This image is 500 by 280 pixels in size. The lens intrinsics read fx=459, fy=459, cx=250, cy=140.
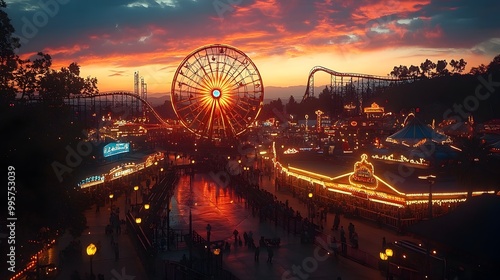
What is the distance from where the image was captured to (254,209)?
26.1m

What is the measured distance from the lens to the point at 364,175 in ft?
79.9

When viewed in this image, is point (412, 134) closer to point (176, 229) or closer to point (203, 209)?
point (203, 209)

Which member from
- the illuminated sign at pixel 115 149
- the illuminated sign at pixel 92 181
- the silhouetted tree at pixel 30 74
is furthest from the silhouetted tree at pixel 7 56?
the illuminated sign at pixel 115 149

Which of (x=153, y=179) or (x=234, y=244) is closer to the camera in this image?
(x=234, y=244)

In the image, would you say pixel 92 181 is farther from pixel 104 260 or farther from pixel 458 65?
pixel 458 65

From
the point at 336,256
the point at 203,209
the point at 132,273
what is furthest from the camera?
the point at 203,209

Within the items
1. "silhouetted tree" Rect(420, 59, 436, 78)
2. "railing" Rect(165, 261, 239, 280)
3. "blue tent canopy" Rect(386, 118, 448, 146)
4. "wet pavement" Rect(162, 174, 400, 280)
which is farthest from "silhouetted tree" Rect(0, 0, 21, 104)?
"silhouetted tree" Rect(420, 59, 436, 78)

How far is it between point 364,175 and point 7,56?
60.6ft

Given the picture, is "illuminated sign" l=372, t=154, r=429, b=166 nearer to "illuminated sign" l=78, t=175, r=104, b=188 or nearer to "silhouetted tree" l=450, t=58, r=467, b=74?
"illuminated sign" l=78, t=175, r=104, b=188

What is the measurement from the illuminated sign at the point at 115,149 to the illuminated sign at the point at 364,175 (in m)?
18.8

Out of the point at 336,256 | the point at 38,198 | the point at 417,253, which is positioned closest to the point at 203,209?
the point at 336,256

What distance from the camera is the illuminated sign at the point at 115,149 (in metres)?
34.5

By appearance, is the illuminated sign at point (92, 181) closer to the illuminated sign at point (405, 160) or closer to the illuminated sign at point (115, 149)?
the illuminated sign at point (115, 149)

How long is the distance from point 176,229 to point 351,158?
48.8 feet
